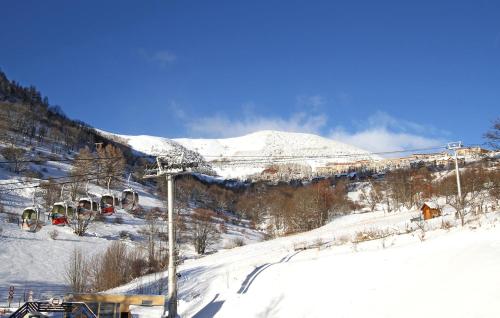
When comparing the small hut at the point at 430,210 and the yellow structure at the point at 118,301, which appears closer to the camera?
the yellow structure at the point at 118,301

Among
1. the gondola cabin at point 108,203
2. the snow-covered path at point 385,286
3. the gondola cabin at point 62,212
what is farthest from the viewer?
the gondola cabin at point 108,203

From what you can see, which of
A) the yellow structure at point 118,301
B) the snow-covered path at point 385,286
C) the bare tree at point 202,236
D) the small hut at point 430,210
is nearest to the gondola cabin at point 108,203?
the yellow structure at point 118,301

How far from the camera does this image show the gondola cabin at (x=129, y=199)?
2234 centimetres

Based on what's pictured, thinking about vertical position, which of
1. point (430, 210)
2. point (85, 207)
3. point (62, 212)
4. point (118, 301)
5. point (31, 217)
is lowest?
point (118, 301)

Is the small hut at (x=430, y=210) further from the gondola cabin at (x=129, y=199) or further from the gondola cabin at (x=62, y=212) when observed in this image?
the gondola cabin at (x=62, y=212)

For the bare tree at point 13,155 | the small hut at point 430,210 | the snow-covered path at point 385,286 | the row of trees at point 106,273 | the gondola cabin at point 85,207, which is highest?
the bare tree at point 13,155

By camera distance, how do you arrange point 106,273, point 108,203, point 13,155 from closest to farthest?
point 108,203
point 106,273
point 13,155

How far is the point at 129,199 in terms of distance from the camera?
2247 cm

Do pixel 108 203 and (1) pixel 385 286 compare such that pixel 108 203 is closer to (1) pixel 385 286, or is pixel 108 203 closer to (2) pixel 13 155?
(1) pixel 385 286

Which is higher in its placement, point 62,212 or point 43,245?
point 62,212

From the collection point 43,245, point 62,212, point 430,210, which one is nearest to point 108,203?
point 62,212

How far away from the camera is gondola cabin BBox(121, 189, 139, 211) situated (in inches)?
880

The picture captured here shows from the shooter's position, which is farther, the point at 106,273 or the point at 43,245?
the point at 43,245

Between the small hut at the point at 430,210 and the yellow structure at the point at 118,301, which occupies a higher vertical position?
the small hut at the point at 430,210
